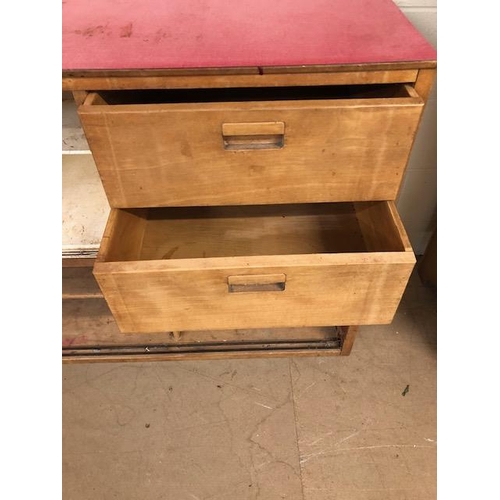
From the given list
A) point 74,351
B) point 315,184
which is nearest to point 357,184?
point 315,184

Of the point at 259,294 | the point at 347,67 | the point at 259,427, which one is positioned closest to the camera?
the point at 347,67

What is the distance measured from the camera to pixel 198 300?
0.69 m

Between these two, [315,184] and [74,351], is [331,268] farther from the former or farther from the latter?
[74,351]

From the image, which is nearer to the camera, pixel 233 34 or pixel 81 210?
pixel 233 34

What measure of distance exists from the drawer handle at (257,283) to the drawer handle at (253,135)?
0.19m

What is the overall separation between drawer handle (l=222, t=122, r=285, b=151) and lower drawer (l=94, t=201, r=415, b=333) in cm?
16

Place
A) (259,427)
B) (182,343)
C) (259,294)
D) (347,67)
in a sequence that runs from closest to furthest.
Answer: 1. (347,67)
2. (259,294)
3. (259,427)
4. (182,343)

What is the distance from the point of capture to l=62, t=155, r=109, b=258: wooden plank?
868mm

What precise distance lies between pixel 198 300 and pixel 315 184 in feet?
0.84

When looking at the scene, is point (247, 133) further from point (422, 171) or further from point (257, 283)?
point (422, 171)

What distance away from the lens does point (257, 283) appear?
660 millimetres

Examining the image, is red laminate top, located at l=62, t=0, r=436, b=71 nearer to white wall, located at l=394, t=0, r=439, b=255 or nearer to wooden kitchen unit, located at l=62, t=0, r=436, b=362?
wooden kitchen unit, located at l=62, t=0, r=436, b=362

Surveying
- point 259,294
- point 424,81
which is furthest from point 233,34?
point 259,294

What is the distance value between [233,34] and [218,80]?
9 centimetres
